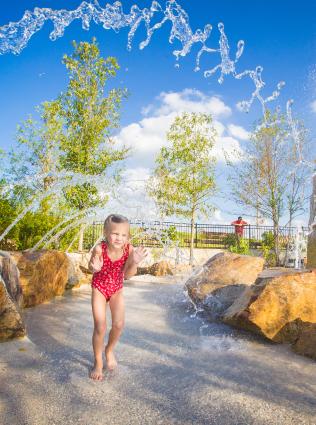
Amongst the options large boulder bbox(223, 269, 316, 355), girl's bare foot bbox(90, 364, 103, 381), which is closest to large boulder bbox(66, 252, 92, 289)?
large boulder bbox(223, 269, 316, 355)

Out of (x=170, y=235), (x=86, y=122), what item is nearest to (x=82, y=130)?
(x=86, y=122)

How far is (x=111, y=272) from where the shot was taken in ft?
10.8

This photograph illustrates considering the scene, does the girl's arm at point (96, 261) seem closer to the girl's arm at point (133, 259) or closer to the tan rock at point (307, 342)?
the girl's arm at point (133, 259)

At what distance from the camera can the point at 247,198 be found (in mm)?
21688

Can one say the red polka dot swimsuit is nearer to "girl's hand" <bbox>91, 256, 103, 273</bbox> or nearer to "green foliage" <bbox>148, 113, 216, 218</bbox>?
"girl's hand" <bbox>91, 256, 103, 273</bbox>

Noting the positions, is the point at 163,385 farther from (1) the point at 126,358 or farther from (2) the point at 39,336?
(2) the point at 39,336

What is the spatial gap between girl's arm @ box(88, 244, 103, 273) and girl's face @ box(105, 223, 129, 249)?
0.40 feet

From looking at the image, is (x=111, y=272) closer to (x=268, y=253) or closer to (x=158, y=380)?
(x=158, y=380)

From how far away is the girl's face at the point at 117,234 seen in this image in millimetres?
3152

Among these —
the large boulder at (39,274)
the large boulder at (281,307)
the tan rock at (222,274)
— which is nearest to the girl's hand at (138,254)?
the large boulder at (281,307)

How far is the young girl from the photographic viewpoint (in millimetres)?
3109

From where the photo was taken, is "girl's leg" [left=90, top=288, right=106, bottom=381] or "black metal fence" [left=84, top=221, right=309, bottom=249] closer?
"girl's leg" [left=90, top=288, right=106, bottom=381]

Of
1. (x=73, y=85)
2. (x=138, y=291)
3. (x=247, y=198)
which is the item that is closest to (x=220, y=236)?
(x=247, y=198)

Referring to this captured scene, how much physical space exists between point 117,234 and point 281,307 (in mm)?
2165
